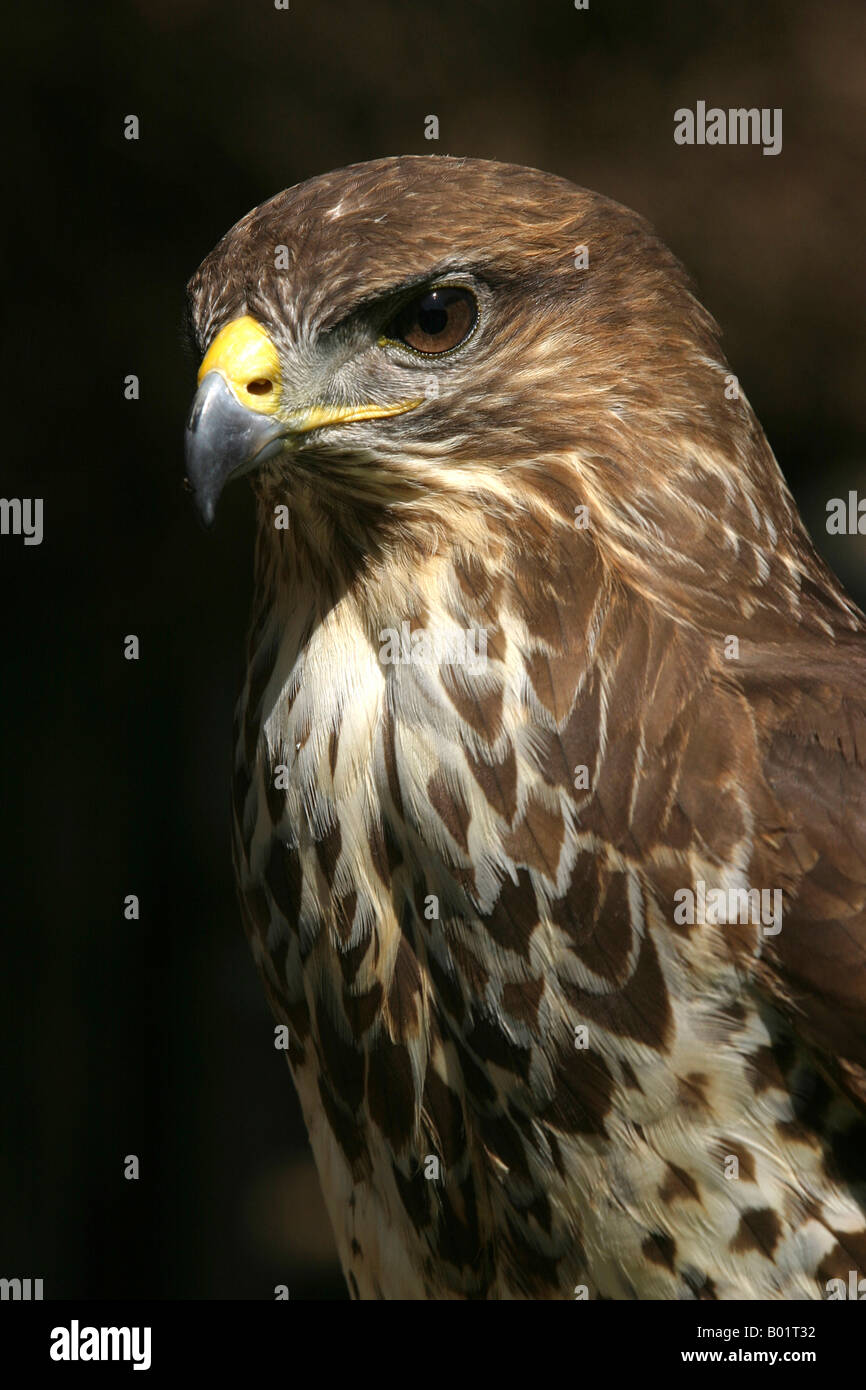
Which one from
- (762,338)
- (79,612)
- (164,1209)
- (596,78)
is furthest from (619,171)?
(164,1209)

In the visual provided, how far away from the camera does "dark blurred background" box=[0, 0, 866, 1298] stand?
13.4 feet

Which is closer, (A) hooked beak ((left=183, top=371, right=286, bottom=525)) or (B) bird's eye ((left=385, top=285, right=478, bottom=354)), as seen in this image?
(A) hooked beak ((left=183, top=371, right=286, bottom=525))

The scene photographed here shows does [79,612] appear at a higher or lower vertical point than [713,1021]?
higher

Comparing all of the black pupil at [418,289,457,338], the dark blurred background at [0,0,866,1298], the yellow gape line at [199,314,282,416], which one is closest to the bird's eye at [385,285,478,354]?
the black pupil at [418,289,457,338]

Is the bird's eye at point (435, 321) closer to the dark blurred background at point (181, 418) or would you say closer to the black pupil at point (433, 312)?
the black pupil at point (433, 312)

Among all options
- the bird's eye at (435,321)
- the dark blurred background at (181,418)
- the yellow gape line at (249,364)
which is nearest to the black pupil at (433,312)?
the bird's eye at (435,321)

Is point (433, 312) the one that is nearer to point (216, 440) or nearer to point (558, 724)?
point (216, 440)

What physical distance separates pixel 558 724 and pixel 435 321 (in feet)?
1.96

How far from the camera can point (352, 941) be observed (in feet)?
8.14

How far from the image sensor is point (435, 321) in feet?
7.64

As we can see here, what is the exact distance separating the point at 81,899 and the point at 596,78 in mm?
2698

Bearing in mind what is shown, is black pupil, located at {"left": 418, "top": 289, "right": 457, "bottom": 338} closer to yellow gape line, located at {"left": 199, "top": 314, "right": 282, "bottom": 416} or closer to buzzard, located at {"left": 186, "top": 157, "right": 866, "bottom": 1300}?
buzzard, located at {"left": 186, "top": 157, "right": 866, "bottom": 1300}

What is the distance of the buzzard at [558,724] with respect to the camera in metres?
2.25

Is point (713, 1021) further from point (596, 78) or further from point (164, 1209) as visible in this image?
point (164, 1209)
